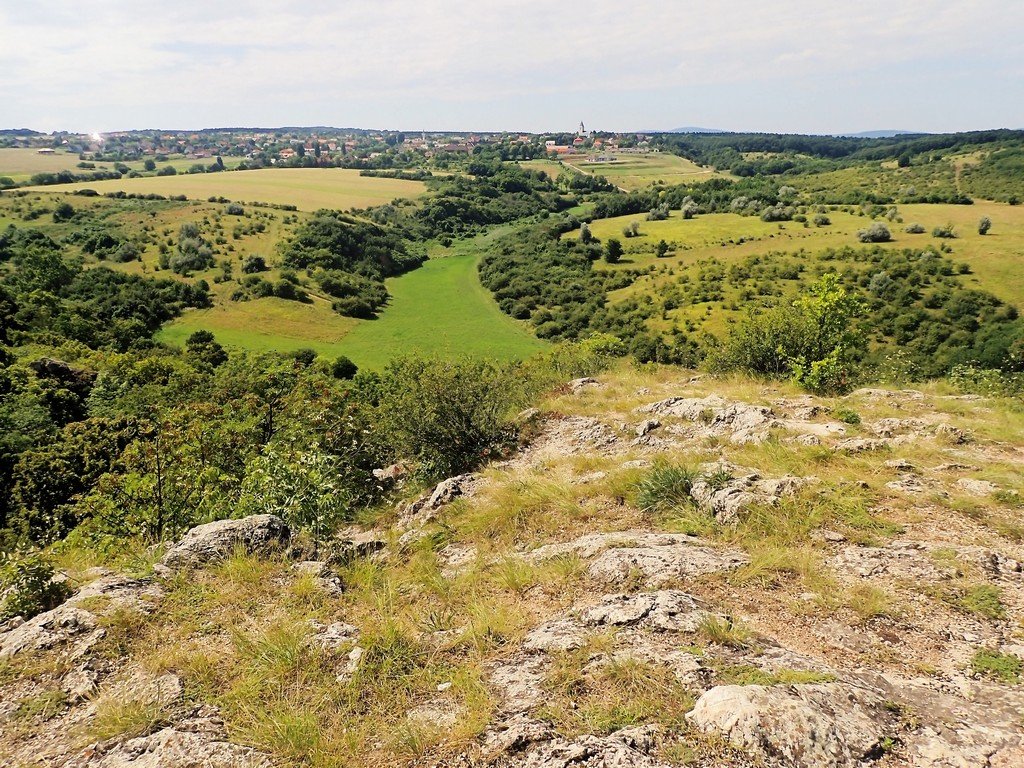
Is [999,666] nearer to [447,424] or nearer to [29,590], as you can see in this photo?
[447,424]

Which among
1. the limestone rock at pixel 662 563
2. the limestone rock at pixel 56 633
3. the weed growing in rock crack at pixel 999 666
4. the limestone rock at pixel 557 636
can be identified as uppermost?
the weed growing in rock crack at pixel 999 666

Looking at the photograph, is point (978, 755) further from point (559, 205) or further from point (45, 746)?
point (559, 205)

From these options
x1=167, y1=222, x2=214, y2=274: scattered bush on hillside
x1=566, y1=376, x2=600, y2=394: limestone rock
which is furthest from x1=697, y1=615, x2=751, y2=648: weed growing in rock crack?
x1=167, y1=222, x2=214, y2=274: scattered bush on hillside

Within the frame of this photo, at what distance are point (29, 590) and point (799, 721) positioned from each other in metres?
10.0

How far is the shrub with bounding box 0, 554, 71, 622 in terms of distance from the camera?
24.7 ft

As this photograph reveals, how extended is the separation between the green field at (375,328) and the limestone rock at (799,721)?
56.7 meters

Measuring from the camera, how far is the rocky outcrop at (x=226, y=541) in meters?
8.41

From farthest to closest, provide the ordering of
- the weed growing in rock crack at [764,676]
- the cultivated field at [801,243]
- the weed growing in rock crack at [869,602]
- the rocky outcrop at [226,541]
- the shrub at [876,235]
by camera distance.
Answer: the shrub at [876,235] → the cultivated field at [801,243] → the rocky outcrop at [226,541] → the weed growing in rock crack at [869,602] → the weed growing in rock crack at [764,676]

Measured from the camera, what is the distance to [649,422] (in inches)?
565

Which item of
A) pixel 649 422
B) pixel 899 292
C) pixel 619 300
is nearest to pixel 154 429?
pixel 649 422

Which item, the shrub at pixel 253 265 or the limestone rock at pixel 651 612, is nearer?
the limestone rock at pixel 651 612

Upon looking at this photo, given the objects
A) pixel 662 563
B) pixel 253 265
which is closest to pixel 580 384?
pixel 662 563

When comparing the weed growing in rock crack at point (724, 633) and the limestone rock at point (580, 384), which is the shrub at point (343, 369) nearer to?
the limestone rock at point (580, 384)

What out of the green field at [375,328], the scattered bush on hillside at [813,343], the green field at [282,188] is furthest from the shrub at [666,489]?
the green field at [282,188]
